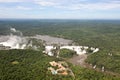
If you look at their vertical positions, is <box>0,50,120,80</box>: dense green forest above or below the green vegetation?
above

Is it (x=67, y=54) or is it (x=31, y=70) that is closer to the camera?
(x=31, y=70)

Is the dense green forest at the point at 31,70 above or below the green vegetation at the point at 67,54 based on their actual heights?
above

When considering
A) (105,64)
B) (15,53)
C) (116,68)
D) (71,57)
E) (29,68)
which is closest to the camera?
(29,68)

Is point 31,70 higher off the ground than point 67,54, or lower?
higher

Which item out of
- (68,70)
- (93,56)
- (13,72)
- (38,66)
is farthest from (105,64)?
(13,72)

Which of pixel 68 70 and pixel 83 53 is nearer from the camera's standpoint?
pixel 68 70

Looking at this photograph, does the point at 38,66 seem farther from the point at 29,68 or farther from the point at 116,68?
the point at 116,68

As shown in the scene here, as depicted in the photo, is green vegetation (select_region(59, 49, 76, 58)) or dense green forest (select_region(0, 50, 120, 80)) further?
green vegetation (select_region(59, 49, 76, 58))

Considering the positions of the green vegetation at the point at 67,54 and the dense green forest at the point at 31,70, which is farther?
the green vegetation at the point at 67,54
